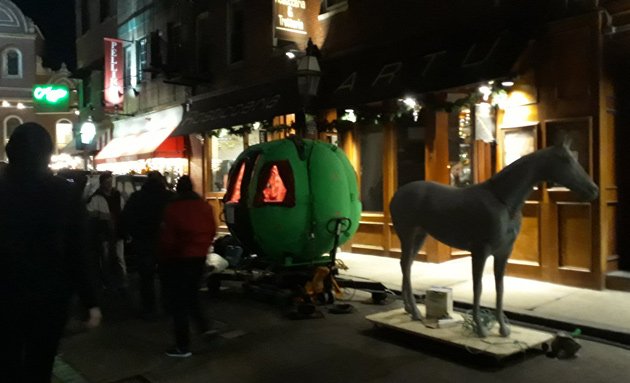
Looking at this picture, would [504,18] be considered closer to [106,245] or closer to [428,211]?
[428,211]

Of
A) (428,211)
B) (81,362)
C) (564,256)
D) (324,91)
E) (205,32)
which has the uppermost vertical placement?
(205,32)

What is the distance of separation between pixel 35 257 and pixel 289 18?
12.0m

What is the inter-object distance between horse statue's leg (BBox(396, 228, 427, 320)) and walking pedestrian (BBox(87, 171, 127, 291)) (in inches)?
192

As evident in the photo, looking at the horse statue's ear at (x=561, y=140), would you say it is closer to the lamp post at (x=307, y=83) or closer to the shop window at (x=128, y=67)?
the lamp post at (x=307, y=83)

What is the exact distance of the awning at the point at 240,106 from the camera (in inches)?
572

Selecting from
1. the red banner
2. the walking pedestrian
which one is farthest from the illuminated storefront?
the walking pedestrian

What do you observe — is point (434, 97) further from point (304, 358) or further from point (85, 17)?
point (85, 17)

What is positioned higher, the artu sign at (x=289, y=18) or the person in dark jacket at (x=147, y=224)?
the artu sign at (x=289, y=18)

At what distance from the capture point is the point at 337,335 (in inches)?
285

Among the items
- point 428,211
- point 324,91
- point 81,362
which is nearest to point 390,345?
point 428,211

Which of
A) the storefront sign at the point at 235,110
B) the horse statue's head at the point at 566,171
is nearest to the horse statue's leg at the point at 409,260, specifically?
the horse statue's head at the point at 566,171

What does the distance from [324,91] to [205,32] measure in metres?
7.33

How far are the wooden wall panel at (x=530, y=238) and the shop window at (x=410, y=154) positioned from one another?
112 inches

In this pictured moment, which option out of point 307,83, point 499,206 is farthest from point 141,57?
point 499,206
